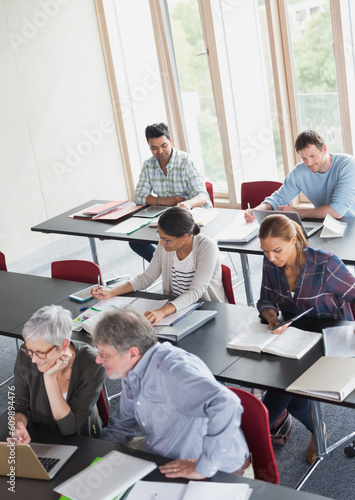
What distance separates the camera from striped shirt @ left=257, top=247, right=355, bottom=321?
3.24 meters

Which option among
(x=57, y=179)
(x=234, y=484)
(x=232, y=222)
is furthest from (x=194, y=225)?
(x=57, y=179)

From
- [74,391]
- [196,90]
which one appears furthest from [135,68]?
[74,391]

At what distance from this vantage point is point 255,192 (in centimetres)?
562

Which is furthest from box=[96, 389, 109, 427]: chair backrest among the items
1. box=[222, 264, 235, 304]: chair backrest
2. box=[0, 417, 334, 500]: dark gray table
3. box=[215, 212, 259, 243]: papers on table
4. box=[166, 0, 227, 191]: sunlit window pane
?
box=[166, 0, 227, 191]: sunlit window pane

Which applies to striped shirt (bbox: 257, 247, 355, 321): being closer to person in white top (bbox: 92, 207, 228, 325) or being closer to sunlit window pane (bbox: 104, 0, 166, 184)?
person in white top (bbox: 92, 207, 228, 325)

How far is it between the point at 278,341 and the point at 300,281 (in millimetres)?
386

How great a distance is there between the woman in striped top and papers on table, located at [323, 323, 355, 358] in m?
0.20

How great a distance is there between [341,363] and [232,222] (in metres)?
2.29

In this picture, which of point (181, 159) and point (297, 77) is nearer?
point (181, 159)

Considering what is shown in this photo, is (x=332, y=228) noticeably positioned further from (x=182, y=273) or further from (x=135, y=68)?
(x=135, y=68)

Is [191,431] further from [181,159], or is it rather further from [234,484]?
[181,159]

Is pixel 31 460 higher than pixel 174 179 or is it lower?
lower

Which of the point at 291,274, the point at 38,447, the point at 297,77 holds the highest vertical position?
the point at 297,77

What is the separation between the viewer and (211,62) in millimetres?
7316
